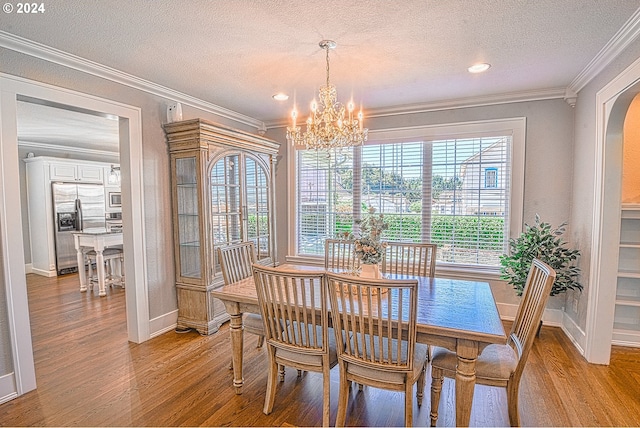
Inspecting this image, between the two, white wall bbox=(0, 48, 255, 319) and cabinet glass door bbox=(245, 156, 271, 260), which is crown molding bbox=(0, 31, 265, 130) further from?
cabinet glass door bbox=(245, 156, 271, 260)

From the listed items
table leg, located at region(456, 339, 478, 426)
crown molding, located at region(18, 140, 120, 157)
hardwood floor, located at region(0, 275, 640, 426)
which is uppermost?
crown molding, located at region(18, 140, 120, 157)

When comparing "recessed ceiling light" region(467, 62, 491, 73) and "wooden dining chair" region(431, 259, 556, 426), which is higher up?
"recessed ceiling light" region(467, 62, 491, 73)

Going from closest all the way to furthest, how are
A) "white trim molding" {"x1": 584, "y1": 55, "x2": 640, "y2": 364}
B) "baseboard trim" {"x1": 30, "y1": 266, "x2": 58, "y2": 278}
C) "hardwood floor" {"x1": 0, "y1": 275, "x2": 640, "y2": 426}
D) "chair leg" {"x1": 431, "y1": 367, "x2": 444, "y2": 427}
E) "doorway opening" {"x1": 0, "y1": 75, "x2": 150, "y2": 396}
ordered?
1. "chair leg" {"x1": 431, "y1": 367, "x2": 444, "y2": 427}
2. "hardwood floor" {"x1": 0, "y1": 275, "x2": 640, "y2": 426}
3. "doorway opening" {"x1": 0, "y1": 75, "x2": 150, "y2": 396}
4. "white trim molding" {"x1": 584, "y1": 55, "x2": 640, "y2": 364}
5. "baseboard trim" {"x1": 30, "y1": 266, "x2": 58, "y2": 278}

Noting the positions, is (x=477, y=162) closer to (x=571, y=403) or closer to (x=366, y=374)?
(x=571, y=403)

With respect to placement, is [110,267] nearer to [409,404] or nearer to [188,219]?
[188,219]

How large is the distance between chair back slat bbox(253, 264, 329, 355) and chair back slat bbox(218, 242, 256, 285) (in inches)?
30.0

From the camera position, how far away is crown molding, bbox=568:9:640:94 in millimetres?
2113

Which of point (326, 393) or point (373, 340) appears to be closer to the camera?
A: point (373, 340)

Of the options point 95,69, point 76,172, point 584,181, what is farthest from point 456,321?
point 76,172

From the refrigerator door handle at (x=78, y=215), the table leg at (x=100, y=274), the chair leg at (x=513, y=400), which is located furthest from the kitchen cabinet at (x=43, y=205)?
the chair leg at (x=513, y=400)

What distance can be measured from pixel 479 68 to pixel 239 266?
2687mm

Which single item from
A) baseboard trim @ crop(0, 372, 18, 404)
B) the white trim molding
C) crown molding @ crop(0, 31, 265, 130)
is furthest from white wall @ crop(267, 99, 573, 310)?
baseboard trim @ crop(0, 372, 18, 404)

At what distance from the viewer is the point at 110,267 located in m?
5.48

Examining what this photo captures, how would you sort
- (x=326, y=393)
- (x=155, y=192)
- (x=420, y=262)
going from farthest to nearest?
(x=155, y=192) → (x=420, y=262) → (x=326, y=393)
